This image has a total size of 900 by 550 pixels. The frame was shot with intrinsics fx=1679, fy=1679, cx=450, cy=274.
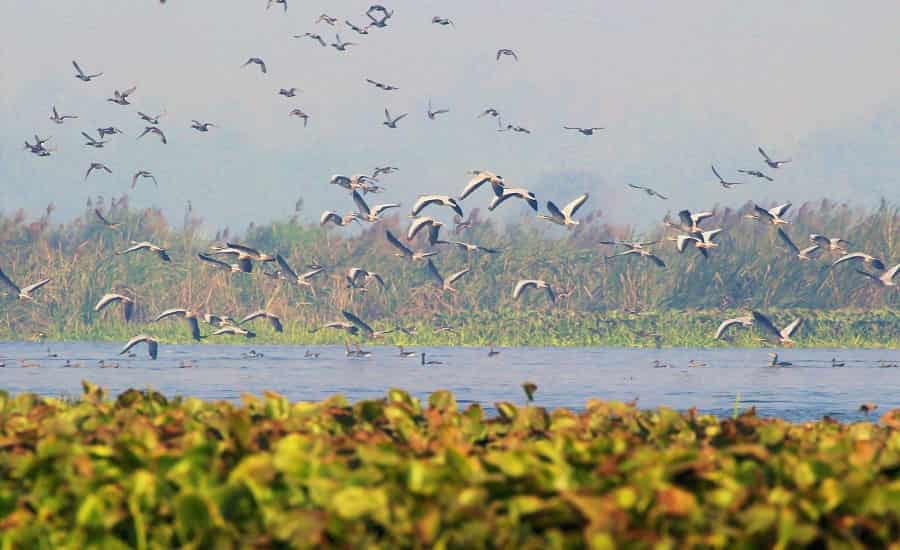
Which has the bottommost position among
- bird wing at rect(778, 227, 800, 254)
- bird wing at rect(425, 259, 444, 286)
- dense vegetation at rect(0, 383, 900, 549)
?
dense vegetation at rect(0, 383, 900, 549)

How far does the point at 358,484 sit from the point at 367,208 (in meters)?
38.1

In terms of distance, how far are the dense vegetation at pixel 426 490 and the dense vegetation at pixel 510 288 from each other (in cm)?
4607

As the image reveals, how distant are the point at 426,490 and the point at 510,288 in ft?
160

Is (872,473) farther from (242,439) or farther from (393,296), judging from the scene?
(393,296)

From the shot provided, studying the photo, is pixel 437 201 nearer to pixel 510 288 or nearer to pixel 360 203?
pixel 360 203

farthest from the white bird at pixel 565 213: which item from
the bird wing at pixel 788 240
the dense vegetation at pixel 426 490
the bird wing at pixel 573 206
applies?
the dense vegetation at pixel 426 490

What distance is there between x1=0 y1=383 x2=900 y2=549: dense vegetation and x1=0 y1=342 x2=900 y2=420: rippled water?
63.8 ft

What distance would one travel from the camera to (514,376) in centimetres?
3844

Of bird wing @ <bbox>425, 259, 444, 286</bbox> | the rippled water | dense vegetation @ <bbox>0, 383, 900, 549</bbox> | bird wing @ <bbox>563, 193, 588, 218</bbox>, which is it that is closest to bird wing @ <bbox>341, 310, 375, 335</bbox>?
the rippled water

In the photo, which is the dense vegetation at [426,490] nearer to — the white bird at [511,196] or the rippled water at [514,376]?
the rippled water at [514,376]

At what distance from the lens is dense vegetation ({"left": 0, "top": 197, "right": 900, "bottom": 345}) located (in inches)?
2092

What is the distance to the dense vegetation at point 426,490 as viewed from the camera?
5465 mm

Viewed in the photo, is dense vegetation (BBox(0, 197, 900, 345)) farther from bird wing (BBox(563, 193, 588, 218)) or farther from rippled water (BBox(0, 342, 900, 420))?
bird wing (BBox(563, 193, 588, 218))

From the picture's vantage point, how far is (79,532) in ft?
19.6
